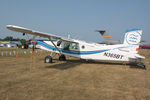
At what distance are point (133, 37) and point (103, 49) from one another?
2784 millimetres

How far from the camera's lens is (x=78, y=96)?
4266mm

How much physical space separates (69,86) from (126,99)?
2.35 m

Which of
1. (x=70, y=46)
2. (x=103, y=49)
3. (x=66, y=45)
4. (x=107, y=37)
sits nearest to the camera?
(x=103, y=49)

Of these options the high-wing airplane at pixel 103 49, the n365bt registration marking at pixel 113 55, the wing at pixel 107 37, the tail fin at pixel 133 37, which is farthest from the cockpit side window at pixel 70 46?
the wing at pixel 107 37

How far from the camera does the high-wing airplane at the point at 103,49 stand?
10203 mm

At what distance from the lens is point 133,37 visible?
1041cm

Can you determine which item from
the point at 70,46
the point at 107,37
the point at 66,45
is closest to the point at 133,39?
the point at 70,46

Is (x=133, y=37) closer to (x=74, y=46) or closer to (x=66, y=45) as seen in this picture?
(x=74, y=46)

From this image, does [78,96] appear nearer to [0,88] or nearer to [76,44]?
[0,88]

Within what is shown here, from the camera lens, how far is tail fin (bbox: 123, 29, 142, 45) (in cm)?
1018

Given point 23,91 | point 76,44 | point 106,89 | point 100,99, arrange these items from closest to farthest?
point 100,99 < point 23,91 < point 106,89 < point 76,44

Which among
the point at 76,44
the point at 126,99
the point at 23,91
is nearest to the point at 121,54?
the point at 76,44

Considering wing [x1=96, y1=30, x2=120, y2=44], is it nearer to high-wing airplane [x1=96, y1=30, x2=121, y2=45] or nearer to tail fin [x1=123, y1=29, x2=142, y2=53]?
high-wing airplane [x1=96, y1=30, x2=121, y2=45]

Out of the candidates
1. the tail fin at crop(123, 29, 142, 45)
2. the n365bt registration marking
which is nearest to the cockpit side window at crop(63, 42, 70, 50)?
the n365bt registration marking
